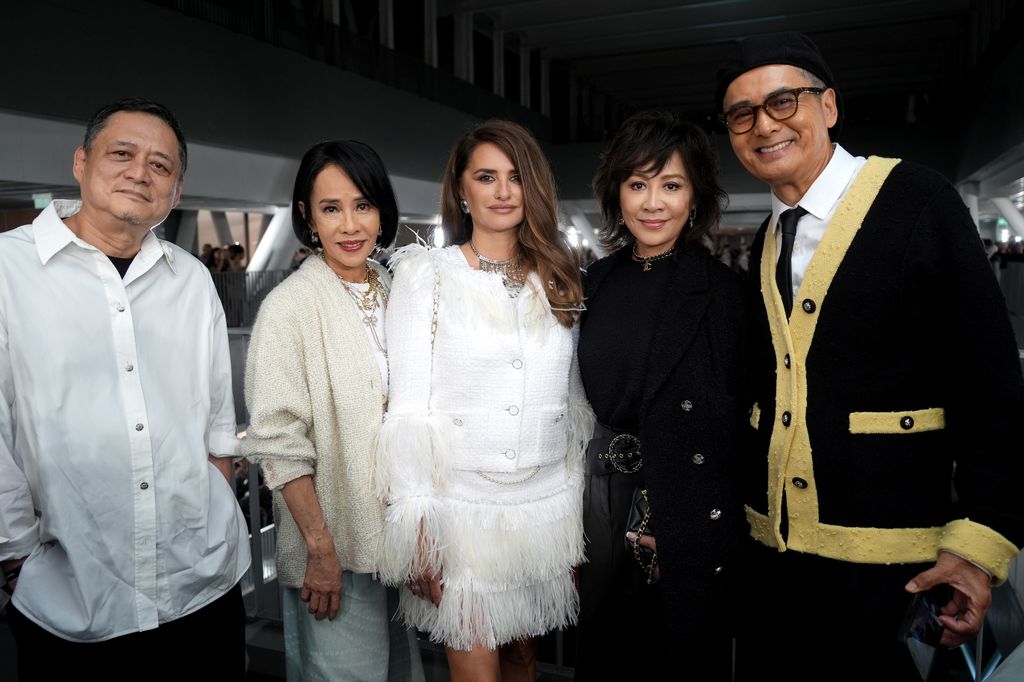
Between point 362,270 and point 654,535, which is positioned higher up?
point 362,270

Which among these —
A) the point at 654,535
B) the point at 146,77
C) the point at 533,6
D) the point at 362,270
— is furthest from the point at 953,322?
the point at 533,6

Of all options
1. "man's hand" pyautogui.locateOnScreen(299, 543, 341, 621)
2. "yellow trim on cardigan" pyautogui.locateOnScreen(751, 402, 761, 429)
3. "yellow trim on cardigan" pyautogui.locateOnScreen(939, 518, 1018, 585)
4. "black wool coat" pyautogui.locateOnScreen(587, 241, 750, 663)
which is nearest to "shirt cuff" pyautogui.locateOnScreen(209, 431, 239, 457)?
"man's hand" pyautogui.locateOnScreen(299, 543, 341, 621)

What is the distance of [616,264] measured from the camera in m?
2.54

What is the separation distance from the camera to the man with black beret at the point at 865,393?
68.2 inches

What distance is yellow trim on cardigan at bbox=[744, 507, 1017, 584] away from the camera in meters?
1.69

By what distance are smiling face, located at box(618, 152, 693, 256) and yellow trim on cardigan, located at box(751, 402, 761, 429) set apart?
60 centimetres

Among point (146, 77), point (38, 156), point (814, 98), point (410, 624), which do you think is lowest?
point (410, 624)

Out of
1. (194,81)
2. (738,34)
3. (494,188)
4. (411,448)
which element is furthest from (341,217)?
(738,34)

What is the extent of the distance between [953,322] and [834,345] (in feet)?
0.89

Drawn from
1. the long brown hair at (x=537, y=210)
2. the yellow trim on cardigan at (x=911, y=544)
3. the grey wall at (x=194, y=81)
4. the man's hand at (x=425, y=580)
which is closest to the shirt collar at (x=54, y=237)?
the long brown hair at (x=537, y=210)

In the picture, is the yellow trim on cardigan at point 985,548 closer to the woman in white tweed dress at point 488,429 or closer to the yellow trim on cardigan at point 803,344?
the yellow trim on cardigan at point 803,344

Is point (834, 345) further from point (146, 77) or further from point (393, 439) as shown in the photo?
point (146, 77)

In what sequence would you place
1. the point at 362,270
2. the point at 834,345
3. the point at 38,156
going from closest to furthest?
the point at 834,345 → the point at 362,270 → the point at 38,156

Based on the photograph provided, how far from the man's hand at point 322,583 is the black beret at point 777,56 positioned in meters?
1.74
